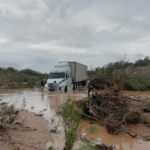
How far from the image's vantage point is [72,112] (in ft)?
12.5

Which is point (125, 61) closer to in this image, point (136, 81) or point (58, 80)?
point (58, 80)

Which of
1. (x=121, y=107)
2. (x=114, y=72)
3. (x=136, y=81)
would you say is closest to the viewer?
(x=121, y=107)

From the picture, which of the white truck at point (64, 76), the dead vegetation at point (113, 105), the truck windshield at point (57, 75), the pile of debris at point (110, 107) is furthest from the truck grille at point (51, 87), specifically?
the pile of debris at point (110, 107)

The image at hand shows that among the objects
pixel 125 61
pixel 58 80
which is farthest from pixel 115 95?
pixel 58 80

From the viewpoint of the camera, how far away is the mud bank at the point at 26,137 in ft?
15.0

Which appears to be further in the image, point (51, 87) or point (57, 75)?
point (57, 75)

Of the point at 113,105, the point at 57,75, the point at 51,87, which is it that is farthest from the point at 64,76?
the point at 113,105

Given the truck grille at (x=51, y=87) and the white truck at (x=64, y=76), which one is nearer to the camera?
the truck grille at (x=51, y=87)

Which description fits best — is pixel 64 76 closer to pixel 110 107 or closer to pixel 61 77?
pixel 61 77

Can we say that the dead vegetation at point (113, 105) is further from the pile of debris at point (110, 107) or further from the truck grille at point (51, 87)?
the truck grille at point (51, 87)

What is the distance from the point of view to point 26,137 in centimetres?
538

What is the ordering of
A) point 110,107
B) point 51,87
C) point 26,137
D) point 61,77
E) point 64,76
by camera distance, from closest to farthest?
point 26,137
point 110,107
point 51,87
point 61,77
point 64,76

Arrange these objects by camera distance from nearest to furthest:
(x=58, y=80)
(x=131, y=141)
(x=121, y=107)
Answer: (x=131, y=141) < (x=121, y=107) < (x=58, y=80)

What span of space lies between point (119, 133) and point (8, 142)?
11.2 ft
